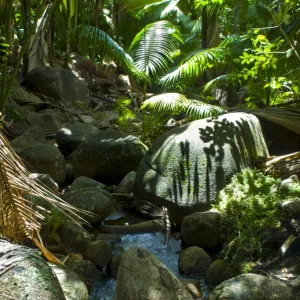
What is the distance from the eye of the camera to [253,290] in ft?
11.4

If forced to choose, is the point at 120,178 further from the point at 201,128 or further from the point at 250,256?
the point at 250,256

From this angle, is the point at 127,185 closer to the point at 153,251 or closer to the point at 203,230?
the point at 153,251

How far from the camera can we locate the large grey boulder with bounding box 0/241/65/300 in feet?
6.43

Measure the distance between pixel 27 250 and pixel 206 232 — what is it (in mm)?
3322

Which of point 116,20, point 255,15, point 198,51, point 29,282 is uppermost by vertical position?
point 29,282

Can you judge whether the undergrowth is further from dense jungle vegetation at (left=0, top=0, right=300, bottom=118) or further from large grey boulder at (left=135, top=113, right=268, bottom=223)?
dense jungle vegetation at (left=0, top=0, right=300, bottom=118)

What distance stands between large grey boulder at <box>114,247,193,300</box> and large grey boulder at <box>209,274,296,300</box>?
0.26 meters

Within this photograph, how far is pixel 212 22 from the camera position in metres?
11.9

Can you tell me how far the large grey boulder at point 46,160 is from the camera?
22.9ft

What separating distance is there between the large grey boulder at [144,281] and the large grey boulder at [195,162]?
2277 mm

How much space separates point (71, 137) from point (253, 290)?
541cm

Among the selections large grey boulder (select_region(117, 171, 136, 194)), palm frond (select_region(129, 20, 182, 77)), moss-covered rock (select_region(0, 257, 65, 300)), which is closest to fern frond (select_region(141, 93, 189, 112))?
large grey boulder (select_region(117, 171, 136, 194))

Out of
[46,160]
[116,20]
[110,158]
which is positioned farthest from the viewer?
[116,20]

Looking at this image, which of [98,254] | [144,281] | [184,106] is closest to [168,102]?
[184,106]
